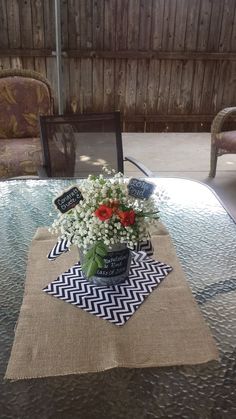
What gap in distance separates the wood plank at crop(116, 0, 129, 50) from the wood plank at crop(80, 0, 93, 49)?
0.97 ft

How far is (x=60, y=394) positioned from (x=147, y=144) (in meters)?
3.93

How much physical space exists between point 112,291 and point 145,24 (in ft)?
13.6

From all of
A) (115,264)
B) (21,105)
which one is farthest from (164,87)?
(115,264)

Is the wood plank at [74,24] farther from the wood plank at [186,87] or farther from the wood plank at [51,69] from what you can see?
the wood plank at [186,87]

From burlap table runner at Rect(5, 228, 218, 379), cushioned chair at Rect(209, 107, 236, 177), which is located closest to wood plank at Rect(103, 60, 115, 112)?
cushioned chair at Rect(209, 107, 236, 177)

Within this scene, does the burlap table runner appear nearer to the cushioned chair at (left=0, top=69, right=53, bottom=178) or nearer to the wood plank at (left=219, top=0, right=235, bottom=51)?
the cushioned chair at (left=0, top=69, right=53, bottom=178)

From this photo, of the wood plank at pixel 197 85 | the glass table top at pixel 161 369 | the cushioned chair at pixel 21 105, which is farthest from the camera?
the wood plank at pixel 197 85

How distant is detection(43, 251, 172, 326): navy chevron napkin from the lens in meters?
0.93

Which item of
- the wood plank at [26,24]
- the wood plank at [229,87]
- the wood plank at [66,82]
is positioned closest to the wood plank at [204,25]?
the wood plank at [229,87]

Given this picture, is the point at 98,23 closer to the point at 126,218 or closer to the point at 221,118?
the point at 221,118

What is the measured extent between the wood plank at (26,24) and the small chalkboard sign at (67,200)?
154 inches

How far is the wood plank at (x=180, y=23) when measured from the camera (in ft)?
14.3

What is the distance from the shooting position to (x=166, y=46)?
4551 millimetres

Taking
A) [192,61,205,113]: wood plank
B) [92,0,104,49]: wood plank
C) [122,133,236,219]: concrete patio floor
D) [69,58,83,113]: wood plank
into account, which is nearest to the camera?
[122,133,236,219]: concrete patio floor
